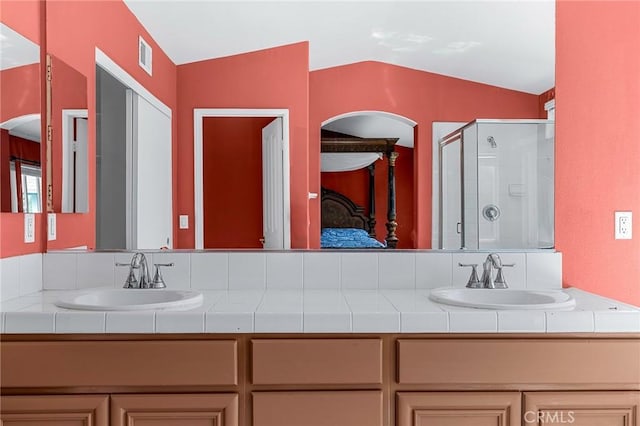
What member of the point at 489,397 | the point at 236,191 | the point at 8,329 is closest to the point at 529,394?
the point at 489,397

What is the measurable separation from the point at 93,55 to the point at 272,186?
0.89 metres


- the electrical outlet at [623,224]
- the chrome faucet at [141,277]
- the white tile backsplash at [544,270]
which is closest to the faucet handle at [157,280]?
the chrome faucet at [141,277]

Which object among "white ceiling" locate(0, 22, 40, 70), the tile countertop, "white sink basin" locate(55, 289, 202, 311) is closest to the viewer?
the tile countertop

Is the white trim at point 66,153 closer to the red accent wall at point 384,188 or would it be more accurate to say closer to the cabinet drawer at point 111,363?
the cabinet drawer at point 111,363

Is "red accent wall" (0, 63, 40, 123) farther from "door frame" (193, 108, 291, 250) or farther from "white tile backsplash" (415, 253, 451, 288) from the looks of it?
"white tile backsplash" (415, 253, 451, 288)

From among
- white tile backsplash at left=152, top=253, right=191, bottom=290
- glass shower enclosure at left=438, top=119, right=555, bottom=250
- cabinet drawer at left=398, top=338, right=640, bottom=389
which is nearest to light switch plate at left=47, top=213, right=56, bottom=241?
white tile backsplash at left=152, top=253, right=191, bottom=290

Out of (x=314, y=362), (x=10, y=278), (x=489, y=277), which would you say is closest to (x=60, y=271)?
(x=10, y=278)

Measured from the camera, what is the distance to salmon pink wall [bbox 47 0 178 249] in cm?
197

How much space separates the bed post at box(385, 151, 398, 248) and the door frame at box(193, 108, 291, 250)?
40 centimetres

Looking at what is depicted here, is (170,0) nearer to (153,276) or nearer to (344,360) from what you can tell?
(153,276)

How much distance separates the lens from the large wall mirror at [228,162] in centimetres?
196

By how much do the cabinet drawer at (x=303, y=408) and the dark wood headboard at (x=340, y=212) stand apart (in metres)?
0.71

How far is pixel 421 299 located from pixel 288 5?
1253 mm

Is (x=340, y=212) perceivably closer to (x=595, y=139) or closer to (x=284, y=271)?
(x=284, y=271)
